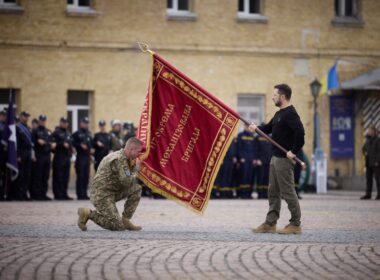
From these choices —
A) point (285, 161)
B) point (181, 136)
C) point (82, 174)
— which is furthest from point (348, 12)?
point (285, 161)

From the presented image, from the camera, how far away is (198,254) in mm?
11281

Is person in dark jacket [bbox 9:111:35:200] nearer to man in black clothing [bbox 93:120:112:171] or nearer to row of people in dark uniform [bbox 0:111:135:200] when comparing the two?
row of people in dark uniform [bbox 0:111:135:200]

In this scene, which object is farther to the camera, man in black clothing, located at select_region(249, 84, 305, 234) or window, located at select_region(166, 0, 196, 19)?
window, located at select_region(166, 0, 196, 19)

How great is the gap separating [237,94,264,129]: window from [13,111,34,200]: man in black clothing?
11582 mm

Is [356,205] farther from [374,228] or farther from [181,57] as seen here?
[181,57]

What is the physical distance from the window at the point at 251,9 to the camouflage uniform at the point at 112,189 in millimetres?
20771

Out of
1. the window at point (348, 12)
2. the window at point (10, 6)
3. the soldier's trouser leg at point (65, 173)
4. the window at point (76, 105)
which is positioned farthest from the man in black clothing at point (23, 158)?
the window at point (348, 12)

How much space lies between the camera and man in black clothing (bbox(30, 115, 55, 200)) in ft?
82.6

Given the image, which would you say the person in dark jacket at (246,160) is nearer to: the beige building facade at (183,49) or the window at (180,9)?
the beige building facade at (183,49)

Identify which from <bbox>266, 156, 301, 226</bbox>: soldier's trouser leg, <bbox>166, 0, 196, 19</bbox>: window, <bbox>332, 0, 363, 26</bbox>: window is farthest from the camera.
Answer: <bbox>332, 0, 363, 26</bbox>: window

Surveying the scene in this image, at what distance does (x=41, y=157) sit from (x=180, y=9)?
34.6ft

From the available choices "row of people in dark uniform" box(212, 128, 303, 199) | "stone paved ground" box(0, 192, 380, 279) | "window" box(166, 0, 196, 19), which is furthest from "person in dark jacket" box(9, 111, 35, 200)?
"window" box(166, 0, 196, 19)

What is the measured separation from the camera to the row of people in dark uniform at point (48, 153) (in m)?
24.7

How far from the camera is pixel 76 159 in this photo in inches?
1046
